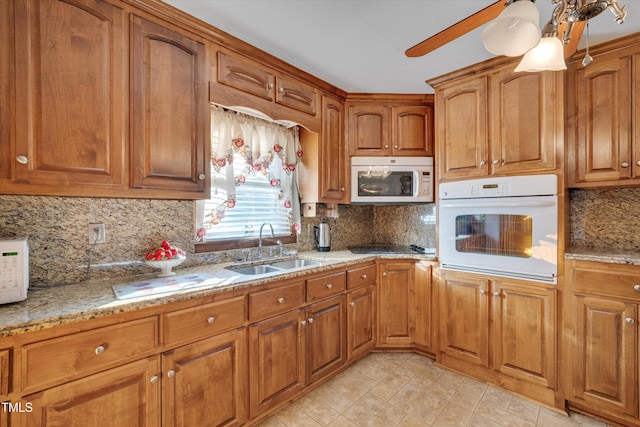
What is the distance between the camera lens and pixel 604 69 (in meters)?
1.88

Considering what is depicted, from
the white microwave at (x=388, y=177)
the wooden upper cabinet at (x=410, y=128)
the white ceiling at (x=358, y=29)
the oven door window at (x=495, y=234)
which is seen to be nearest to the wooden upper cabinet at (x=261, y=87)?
the white ceiling at (x=358, y=29)

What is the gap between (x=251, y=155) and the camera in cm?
228

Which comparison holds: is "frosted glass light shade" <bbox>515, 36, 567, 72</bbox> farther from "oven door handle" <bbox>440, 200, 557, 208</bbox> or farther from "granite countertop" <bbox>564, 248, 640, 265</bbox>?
"granite countertop" <bbox>564, 248, 640, 265</bbox>

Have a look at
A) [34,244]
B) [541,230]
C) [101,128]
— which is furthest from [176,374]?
[541,230]

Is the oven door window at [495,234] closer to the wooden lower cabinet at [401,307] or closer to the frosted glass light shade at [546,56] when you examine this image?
the wooden lower cabinet at [401,307]

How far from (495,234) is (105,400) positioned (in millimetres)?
2434

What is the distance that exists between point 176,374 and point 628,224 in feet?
10.2

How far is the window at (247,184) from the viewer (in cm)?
208

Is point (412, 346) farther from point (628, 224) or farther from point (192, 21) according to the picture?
point (192, 21)

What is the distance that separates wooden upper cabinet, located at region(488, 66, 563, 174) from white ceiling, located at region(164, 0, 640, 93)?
28cm

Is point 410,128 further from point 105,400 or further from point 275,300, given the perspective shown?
point 105,400

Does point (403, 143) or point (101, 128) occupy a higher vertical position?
point (403, 143)

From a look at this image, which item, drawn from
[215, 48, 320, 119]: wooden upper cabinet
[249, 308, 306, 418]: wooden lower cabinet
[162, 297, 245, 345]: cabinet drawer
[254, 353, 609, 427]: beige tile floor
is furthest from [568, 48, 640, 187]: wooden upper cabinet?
[162, 297, 245, 345]: cabinet drawer

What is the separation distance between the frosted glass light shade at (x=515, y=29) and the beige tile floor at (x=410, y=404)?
6.53 feet
